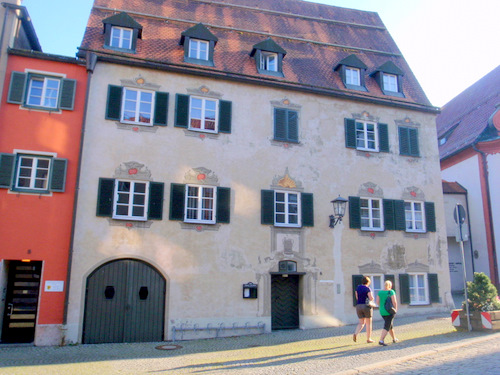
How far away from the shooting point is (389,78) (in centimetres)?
1939

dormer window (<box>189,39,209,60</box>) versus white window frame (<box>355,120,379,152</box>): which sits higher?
dormer window (<box>189,39,209,60</box>)

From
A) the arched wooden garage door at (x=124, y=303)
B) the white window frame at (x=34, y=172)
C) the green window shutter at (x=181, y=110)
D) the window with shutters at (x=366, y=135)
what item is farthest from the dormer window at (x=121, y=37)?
the window with shutters at (x=366, y=135)

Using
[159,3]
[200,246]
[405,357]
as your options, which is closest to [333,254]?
[200,246]

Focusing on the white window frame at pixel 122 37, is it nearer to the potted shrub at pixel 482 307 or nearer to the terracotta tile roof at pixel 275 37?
the terracotta tile roof at pixel 275 37

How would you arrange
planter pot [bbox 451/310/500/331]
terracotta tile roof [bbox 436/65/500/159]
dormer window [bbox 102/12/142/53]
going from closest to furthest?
planter pot [bbox 451/310/500/331]
dormer window [bbox 102/12/142/53]
terracotta tile roof [bbox 436/65/500/159]

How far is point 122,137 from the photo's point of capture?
1454cm

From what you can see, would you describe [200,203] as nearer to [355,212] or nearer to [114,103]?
[114,103]

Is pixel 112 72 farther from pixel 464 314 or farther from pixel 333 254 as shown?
pixel 464 314

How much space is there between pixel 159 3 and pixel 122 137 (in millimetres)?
7571

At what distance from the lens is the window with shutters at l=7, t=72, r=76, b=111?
45.3 feet

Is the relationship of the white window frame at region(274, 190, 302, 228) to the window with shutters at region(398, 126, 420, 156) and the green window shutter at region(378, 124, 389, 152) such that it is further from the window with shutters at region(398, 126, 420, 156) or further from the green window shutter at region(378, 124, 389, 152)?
the window with shutters at region(398, 126, 420, 156)

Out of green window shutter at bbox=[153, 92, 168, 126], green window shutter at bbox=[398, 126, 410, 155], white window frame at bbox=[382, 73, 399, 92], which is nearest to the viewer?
green window shutter at bbox=[153, 92, 168, 126]

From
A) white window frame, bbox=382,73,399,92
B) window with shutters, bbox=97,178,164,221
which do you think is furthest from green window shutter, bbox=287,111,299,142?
window with shutters, bbox=97,178,164,221

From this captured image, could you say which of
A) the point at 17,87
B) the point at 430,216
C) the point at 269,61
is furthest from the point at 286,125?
the point at 17,87
